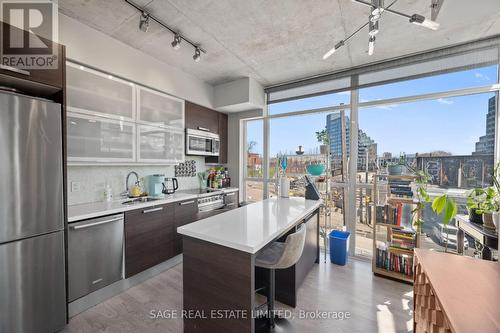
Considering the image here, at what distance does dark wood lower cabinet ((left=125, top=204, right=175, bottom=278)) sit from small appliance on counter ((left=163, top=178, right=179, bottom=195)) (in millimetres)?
471

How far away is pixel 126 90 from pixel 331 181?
124 inches

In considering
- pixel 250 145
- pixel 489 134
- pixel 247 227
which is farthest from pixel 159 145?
pixel 489 134

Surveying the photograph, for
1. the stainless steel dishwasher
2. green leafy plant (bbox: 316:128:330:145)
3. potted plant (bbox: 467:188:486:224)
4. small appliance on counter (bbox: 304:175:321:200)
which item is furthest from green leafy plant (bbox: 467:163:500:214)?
the stainless steel dishwasher

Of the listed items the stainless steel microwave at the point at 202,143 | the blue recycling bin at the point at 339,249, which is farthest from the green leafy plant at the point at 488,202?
the stainless steel microwave at the point at 202,143

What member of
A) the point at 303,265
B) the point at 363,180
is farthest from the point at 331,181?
the point at 303,265

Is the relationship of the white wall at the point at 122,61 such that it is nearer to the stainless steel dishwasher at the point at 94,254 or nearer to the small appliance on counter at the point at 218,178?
the small appliance on counter at the point at 218,178

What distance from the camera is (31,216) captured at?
1495mm

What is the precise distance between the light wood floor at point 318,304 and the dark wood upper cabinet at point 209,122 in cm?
214

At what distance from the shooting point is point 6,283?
1.40 meters

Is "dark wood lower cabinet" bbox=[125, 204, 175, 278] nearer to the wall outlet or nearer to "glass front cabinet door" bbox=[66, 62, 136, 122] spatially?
the wall outlet

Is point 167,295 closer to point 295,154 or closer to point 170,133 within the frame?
Answer: point 170,133

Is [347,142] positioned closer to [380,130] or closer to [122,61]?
[380,130]

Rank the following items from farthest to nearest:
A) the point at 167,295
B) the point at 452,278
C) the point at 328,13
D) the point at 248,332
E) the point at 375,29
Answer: the point at 167,295, the point at 328,13, the point at 375,29, the point at 248,332, the point at 452,278

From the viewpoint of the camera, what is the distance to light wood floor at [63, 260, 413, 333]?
5.65ft
